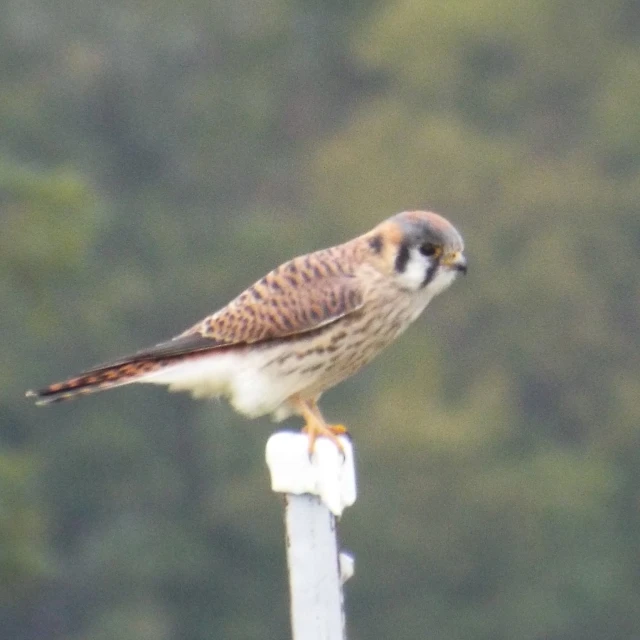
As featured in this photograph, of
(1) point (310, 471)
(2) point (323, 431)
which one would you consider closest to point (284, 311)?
(2) point (323, 431)

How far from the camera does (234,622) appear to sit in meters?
23.9

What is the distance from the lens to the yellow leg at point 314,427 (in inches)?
201

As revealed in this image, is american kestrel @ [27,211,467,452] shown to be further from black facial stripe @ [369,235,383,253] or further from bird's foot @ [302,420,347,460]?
bird's foot @ [302,420,347,460]

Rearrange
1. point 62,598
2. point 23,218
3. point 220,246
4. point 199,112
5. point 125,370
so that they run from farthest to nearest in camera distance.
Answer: point 199,112, point 220,246, point 62,598, point 23,218, point 125,370

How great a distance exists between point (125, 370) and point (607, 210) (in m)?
23.4

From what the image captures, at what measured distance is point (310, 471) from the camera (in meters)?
4.41

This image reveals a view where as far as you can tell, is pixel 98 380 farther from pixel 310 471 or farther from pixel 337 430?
pixel 310 471

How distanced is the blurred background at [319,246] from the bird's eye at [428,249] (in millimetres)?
11139

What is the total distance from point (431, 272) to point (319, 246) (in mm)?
21170

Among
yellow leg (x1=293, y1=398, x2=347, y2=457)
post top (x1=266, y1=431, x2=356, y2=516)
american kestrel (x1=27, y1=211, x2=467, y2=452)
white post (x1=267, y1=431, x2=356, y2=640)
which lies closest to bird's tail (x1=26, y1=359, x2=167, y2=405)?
american kestrel (x1=27, y1=211, x2=467, y2=452)

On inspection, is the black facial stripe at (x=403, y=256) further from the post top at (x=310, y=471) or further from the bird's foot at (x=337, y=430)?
the post top at (x=310, y=471)

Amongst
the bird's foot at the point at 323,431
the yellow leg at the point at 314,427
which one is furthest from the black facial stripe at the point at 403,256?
→ the bird's foot at the point at 323,431

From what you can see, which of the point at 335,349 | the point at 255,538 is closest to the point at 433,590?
the point at 255,538

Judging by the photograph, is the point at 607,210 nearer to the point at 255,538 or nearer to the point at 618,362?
the point at 618,362
